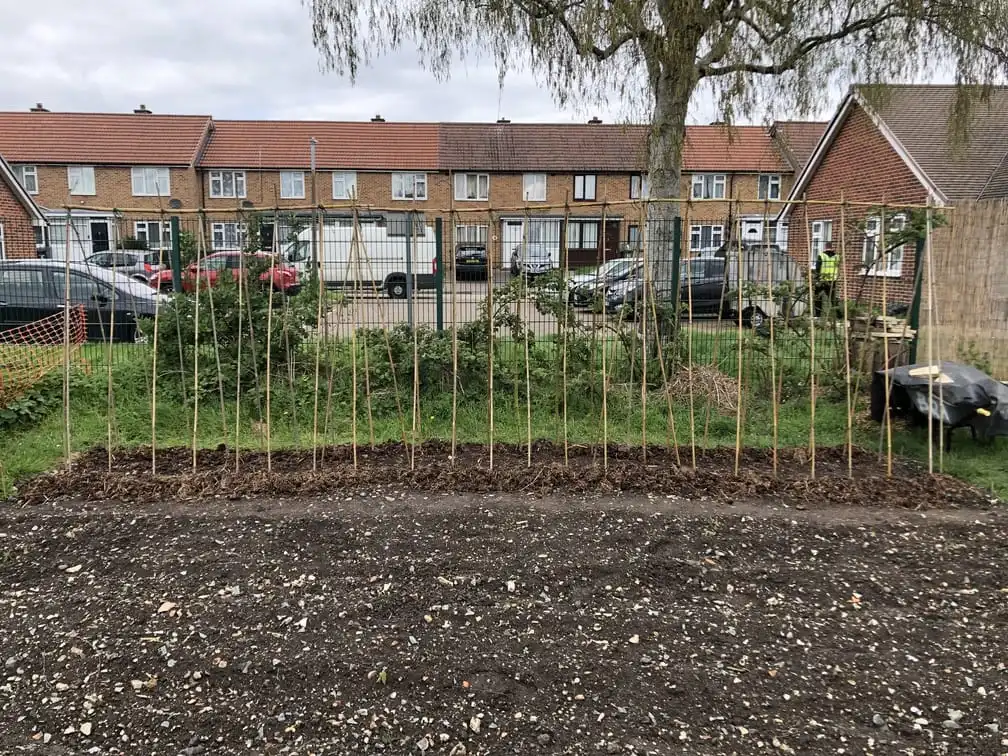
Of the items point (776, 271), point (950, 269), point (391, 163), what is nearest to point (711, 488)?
point (776, 271)

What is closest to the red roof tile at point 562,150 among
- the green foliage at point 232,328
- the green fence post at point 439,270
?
the green fence post at point 439,270

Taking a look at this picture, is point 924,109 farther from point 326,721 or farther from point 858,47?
point 326,721

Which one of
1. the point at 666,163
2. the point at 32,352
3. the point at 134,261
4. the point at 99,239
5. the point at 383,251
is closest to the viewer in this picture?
the point at 32,352

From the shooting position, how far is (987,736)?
266cm

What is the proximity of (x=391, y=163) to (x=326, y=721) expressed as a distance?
116ft

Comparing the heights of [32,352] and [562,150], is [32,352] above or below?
below

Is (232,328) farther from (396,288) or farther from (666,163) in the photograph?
(666,163)

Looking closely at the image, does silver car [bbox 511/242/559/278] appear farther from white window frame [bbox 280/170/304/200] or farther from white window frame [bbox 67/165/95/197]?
white window frame [bbox 67/165/95/197]

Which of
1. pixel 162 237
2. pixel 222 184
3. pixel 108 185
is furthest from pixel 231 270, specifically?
pixel 108 185

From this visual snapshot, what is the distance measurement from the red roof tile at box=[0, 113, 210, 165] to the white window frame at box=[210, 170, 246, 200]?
1.33 m

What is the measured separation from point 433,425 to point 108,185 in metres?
34.8

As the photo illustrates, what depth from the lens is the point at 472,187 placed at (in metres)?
35.9

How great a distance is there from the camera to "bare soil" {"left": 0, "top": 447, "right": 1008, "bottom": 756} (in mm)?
2725

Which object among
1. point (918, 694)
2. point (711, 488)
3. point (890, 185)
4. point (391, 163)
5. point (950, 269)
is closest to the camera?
point (918, 694)
